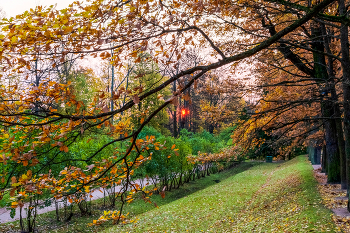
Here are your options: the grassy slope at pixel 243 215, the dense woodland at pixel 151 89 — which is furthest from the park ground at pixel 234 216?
the dense woodland at pixel 151 89

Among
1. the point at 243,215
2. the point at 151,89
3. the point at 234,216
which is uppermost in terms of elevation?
the point at 151,89

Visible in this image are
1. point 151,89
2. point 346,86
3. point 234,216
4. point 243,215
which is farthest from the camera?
point 234,216

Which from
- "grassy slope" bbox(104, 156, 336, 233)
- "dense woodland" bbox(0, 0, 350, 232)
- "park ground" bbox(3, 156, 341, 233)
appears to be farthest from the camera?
"park ground" bbox(3, 156, 341, 233)

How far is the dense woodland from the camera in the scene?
268 cm

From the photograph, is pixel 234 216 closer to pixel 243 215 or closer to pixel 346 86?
pixel 243 215

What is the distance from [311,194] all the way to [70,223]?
12.2 metres

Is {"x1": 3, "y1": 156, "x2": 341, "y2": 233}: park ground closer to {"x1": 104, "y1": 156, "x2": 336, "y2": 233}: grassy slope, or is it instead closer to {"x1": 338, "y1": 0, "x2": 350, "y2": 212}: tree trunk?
Result: {"x1": 104, "y1": 156, "x2": 336, "y2": 233}: grassy slope

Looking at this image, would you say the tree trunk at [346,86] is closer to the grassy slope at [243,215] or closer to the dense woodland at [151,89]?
the dense woodland at [151,89]

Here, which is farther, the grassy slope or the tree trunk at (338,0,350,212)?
the tree trunk at (338,0,350,212)

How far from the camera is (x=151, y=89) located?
3262mm

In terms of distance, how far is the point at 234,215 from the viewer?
11023 millimetres

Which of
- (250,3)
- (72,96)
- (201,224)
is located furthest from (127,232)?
(250,3)

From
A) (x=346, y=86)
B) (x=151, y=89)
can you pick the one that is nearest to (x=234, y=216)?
(x=346, y=86)

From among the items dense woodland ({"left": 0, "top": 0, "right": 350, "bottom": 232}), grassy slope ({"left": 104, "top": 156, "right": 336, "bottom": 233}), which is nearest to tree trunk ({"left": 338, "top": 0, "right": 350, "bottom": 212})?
dense woodland ({"left": 0, "top": 0, "right": 350, "bottom": 232})
